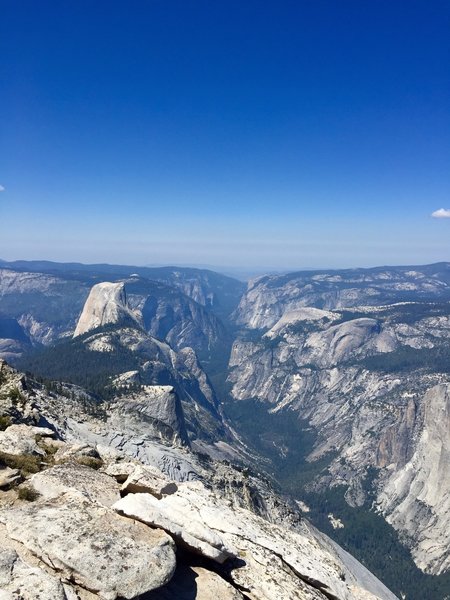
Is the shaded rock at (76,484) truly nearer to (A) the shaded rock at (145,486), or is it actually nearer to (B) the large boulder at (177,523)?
(A) the shaded rock at (145,486)

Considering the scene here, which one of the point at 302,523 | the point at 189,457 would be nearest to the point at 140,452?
the point at 189,457

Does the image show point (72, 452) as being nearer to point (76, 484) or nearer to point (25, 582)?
point (76, 484)

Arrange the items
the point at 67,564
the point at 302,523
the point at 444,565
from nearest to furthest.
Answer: the point at 67,564 < the point at 302,523 < the point at 444,565

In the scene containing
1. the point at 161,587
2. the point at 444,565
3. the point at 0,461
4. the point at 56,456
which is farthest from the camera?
the point at 444,565

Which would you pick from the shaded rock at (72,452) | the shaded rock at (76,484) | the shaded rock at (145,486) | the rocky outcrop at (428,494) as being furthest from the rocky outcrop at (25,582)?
the rocky outcrop at (428,494)

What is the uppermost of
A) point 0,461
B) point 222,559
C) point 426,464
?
point 0,461

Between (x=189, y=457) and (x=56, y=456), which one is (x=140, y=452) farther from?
(x=56, y=456)
